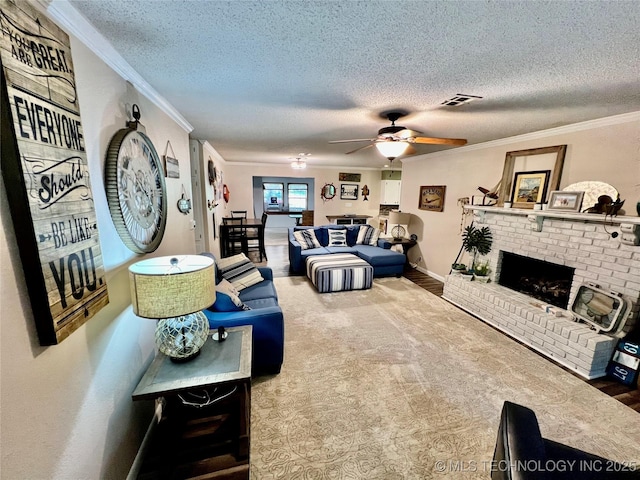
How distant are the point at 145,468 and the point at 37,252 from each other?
4.53ft

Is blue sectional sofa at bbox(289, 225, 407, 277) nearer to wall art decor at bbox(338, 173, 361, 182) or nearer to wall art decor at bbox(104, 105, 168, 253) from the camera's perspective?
wall art decor at bbox(104, 105, 168, 253)

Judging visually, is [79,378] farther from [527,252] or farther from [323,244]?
[323,244]

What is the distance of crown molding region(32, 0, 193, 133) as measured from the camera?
1001 millimetres

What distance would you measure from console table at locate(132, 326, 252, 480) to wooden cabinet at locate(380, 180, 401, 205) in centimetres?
797

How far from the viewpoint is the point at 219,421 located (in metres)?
1.75

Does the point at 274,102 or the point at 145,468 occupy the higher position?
the point at 274,102

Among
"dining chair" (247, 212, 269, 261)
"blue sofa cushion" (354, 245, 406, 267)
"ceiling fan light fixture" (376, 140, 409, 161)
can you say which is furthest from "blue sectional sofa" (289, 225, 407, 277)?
"ceiling fan light fixture" (376, 140, 409, 161)

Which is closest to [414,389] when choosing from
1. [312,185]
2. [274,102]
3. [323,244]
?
[274,102]

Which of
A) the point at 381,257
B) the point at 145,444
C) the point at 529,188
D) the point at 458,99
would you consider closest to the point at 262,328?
the point at 145,444

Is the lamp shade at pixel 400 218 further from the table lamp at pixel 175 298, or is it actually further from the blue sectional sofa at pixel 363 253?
the table lamp at pixel 175 298

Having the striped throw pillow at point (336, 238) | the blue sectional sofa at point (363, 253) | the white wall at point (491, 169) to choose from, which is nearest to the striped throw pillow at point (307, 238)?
the blue sectional sofa at point (363, 253)

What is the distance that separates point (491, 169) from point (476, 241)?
1.11 meters

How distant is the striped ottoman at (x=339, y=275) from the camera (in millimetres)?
4055

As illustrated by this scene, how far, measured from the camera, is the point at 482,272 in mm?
3758
